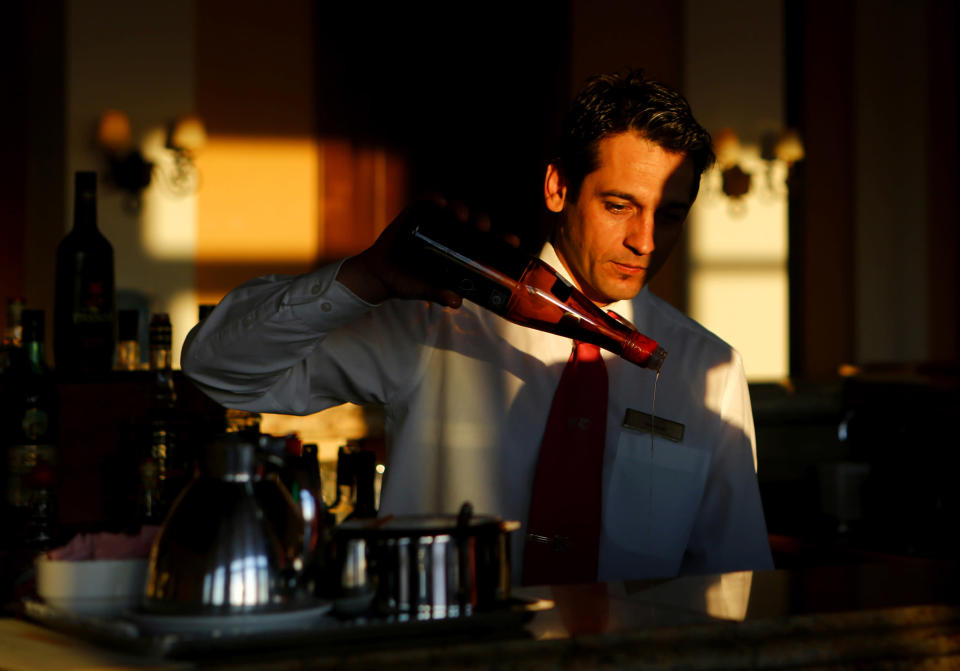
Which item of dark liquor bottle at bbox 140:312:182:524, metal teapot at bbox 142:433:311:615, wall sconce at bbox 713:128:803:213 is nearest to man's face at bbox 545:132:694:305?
dark liquor bottle at bbox 140:312:182:524

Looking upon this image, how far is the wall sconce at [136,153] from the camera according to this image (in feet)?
18.2

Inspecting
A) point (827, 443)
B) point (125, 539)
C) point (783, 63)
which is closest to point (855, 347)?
point (783, 63)

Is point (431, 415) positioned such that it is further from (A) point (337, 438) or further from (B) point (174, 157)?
(B) point (174, 157)

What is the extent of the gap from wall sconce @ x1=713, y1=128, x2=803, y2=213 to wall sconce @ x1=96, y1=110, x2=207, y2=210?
2.72 meters

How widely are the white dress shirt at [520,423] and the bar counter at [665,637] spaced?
0.54 metres

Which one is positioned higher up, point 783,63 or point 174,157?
point 783,63

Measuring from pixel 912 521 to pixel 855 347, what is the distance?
453 cm

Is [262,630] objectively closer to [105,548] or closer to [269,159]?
[105,548]

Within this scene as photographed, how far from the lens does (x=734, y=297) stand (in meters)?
6.47

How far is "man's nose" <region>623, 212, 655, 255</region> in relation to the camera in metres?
1.68

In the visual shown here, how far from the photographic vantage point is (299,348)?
5.14 feet

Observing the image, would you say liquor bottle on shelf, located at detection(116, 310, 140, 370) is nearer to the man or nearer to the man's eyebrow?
the man

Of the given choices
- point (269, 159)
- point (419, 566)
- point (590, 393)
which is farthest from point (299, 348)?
point (269, 159)

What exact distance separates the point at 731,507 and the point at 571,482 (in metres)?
0.28
